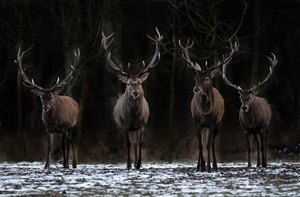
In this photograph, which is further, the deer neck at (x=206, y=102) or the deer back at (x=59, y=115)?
the deer back at (x=59, y=115)

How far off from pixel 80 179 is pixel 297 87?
46.2ft

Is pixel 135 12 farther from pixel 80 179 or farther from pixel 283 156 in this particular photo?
pixel 80 179

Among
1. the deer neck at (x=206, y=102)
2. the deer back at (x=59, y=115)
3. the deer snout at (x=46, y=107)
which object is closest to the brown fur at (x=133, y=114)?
the deer back at (x=59, y=115)

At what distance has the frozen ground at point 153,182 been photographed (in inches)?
548

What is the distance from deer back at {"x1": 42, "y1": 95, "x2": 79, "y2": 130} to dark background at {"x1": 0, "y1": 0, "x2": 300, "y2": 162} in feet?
16.4

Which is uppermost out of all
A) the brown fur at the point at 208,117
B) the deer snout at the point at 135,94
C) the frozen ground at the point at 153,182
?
the deer snout at the point at 135,94

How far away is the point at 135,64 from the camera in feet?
96.5

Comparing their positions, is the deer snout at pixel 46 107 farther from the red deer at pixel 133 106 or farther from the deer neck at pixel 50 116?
Answer: the red deer at pixel 133 106

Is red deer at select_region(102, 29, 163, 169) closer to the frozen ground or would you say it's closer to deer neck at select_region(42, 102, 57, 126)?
deer neck at select_region(42, 102, 57, 126)

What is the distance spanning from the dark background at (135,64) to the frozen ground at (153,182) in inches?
337

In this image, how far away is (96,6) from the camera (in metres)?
28.2

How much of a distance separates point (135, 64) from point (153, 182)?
13.6 meters

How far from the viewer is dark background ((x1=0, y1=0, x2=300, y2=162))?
2766 centimetres

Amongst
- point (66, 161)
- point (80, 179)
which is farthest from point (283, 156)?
point (80, 179)
